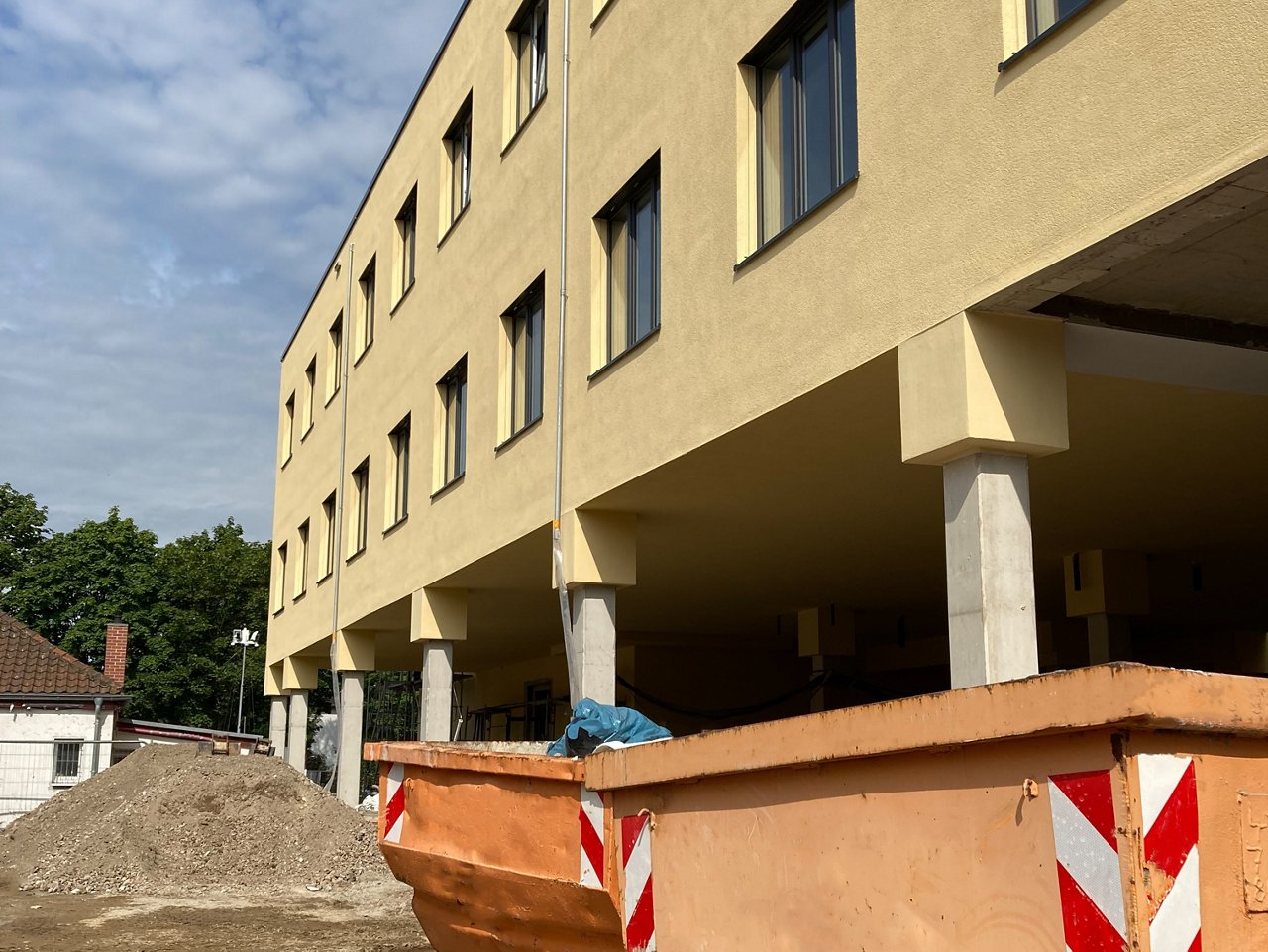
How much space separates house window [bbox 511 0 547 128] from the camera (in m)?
15.4

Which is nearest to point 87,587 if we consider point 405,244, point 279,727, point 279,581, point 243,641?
point 243,641

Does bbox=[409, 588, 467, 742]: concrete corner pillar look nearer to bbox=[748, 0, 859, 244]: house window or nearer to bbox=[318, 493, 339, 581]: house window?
bbox=[318, 493, 339, 581]: house window

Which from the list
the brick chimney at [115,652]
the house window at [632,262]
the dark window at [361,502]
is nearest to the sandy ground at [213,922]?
the dark window at [361,502]

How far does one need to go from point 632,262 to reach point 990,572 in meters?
6.30

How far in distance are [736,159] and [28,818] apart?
2172 centimetres

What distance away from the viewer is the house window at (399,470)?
19.9 meters

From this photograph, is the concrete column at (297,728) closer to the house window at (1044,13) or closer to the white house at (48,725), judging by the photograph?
the white house at (48,725)

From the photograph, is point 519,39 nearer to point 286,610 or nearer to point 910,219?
A: point 910,219

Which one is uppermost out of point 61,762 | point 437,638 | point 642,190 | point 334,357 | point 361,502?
point 334,357

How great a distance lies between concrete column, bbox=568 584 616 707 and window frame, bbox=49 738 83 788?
25.4 meters

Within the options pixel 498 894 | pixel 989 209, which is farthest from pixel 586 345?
pixel 498 894

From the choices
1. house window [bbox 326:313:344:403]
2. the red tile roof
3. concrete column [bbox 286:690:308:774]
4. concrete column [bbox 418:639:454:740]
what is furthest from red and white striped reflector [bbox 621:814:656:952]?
the red tile roof

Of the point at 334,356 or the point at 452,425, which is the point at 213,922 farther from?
the point at 334,356

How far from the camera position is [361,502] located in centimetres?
2316
